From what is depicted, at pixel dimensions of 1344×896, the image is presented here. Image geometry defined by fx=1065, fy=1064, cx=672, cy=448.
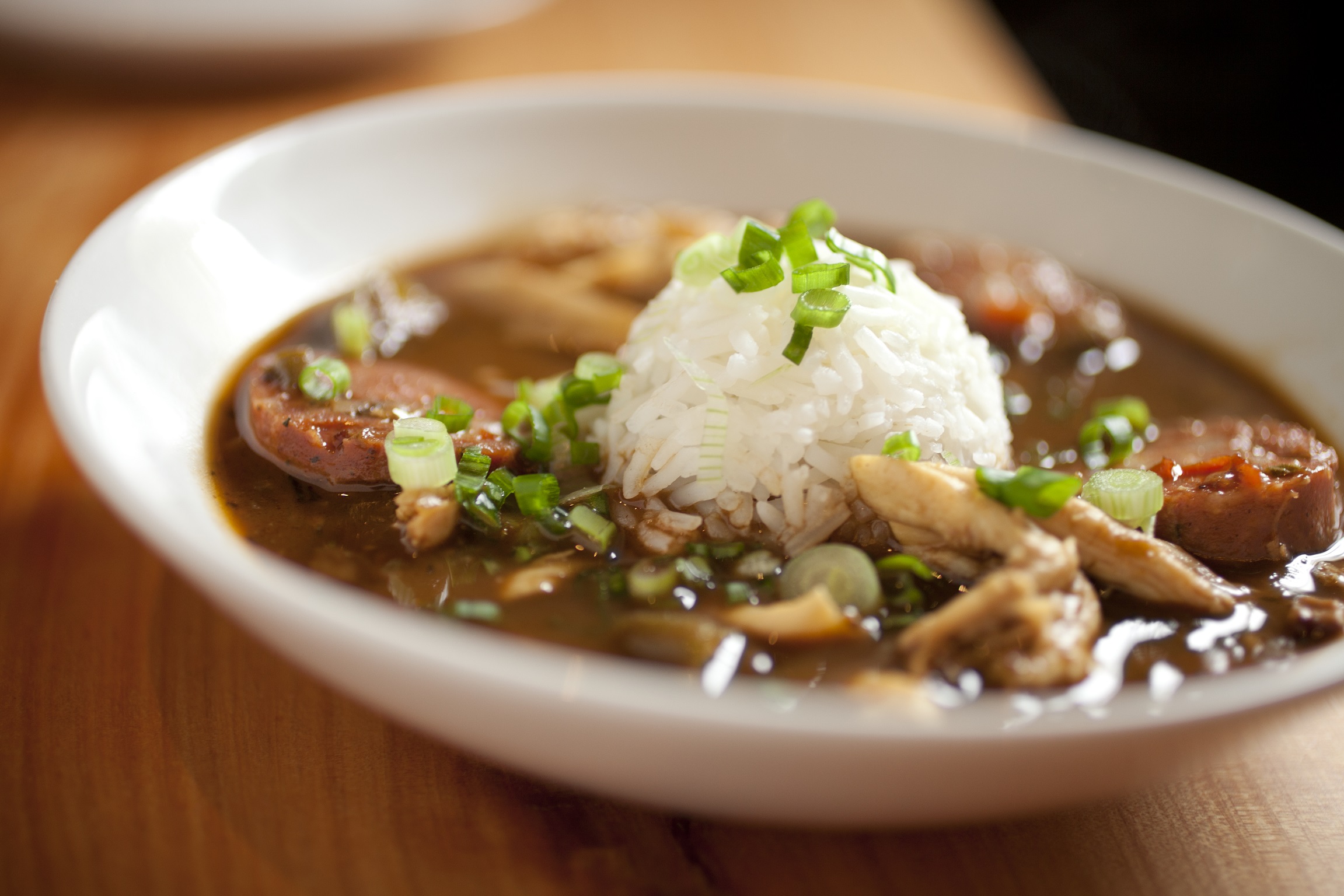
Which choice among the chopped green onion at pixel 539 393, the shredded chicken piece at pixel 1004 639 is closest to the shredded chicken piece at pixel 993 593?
the shredded chicken piece at pixel 1004 639

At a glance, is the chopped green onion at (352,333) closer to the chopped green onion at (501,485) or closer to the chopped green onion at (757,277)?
the chopped green onion at (501,485)

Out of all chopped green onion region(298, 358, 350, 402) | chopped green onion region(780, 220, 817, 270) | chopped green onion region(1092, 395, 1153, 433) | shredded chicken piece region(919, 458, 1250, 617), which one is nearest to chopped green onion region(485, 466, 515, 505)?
chopped green onion region(298, 358, 350, 402)

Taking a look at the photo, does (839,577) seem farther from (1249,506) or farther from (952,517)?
(1249,506)

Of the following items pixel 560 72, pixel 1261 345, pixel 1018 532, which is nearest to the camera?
pixel 1018 532

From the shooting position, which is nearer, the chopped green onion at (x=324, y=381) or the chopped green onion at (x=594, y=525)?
the chopped green onion at (x=594, y=525)

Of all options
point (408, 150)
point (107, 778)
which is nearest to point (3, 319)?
point (408, 150)

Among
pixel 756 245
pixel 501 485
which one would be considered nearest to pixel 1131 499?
pixel 756 245

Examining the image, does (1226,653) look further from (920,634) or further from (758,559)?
(758,559)
